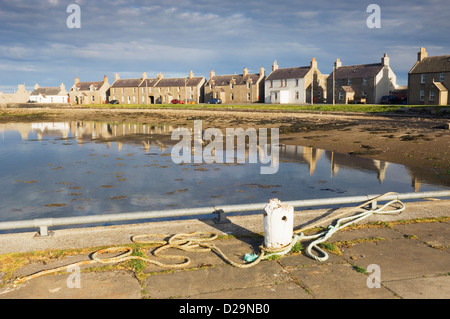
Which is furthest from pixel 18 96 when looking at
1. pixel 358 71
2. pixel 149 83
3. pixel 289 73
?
pixel 358 71

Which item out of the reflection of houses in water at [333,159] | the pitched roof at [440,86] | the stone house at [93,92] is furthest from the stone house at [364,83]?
the stone house at [93,92]

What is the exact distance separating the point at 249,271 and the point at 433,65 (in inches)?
2576

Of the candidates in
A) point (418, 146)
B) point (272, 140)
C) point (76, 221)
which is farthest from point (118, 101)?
point (76, 221)

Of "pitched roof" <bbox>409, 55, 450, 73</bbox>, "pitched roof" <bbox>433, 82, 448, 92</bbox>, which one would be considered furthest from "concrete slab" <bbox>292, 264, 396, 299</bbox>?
"pitched roof" <bbox>409, 55, 450, 73</bbox>

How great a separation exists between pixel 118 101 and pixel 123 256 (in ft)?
348

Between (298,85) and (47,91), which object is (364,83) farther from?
(47,91)

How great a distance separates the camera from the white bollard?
577 centimetres

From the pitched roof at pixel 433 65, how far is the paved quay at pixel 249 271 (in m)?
61.1

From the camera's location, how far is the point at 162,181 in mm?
14953

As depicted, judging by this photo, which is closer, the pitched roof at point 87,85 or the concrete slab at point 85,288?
the concrete slab at point 85,288

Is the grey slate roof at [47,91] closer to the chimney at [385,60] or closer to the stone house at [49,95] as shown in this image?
the stone house at [49,95]

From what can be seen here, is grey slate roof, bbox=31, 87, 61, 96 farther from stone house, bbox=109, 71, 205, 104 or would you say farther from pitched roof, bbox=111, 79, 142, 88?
pitched roof, bbox=111, 79, 142, 88

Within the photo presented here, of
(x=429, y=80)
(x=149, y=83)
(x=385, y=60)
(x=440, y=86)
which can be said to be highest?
(x=385, y=60)

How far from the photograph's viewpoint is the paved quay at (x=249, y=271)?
4.75 m
